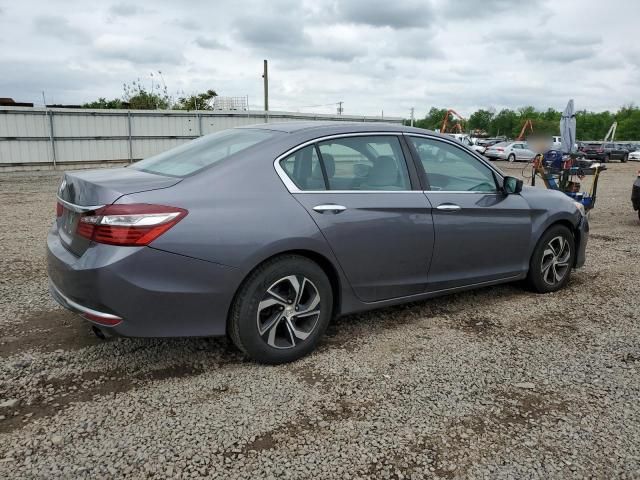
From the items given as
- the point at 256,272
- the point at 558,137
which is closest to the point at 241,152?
the point at 256,272

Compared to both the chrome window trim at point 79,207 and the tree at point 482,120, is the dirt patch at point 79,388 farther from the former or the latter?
the tree at point 482,120

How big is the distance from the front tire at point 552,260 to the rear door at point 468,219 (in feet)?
0.73

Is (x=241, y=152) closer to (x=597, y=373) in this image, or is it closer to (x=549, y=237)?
(x=597, y=373)

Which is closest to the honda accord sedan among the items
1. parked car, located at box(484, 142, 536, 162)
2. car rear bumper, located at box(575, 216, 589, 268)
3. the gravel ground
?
the gravel ground

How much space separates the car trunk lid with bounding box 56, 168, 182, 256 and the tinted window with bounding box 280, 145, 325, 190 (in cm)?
71

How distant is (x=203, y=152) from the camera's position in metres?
3.58

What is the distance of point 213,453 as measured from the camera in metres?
2.45

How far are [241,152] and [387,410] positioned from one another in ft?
5.83

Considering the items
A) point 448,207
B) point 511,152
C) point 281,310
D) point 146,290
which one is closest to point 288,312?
point 281,310

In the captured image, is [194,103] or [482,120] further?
[482,120]

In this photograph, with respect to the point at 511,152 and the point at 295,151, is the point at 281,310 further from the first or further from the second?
the point at 511,152

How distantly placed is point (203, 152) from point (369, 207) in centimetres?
120

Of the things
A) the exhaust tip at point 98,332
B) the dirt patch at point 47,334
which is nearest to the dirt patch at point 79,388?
the exhaust tip at point 98,332

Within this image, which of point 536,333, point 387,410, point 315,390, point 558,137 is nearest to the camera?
point 387,410
